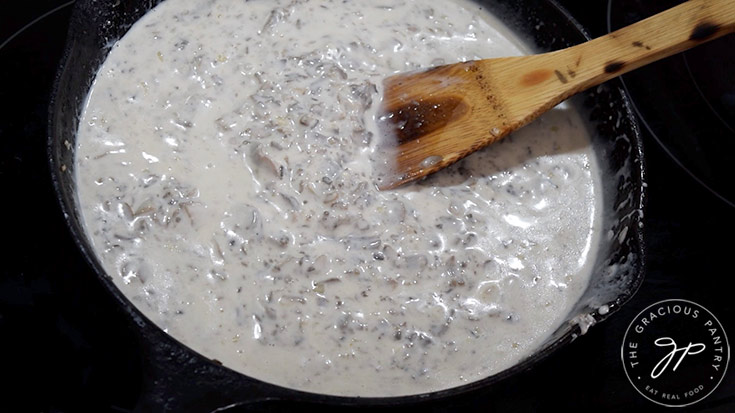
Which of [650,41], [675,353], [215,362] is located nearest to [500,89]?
[650,41]

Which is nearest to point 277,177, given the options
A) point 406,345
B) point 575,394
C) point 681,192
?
point 406,345

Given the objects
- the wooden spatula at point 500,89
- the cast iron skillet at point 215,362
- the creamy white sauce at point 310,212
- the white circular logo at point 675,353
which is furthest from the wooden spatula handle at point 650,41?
the white circular logo at point 675,353

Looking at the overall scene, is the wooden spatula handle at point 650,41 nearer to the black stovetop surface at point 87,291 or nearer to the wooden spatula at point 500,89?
the wooden spatula at point 500,89

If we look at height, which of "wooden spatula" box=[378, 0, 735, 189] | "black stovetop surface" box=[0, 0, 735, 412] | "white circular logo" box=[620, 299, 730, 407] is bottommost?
"white circular logo" box=[620, 299, 730, 407]

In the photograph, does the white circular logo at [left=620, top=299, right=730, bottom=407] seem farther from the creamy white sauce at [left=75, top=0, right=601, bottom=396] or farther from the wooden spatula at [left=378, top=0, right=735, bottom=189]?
the wooden spatula at [left=378, top=0, right=735, bottom=189]

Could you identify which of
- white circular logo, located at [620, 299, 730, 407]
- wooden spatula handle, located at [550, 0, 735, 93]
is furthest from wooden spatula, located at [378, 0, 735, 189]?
white circular logo, located at [620, 299, 730, 407]

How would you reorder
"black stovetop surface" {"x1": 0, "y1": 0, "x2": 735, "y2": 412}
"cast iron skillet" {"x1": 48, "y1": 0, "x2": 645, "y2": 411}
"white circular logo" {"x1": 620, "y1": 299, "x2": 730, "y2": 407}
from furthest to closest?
1. "white circular logo" {"x1": 620, "y1": 299, "x2": 730, "y2": 407}
2. "black stovetop surface" {"x1": 0, "y1": 0, "x2": 735, "y2": 412}
3. "cast iron skillet" {"x1": 48, "y1": 0, "x2": 645, "y2": 411}

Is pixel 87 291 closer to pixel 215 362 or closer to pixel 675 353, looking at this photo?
pixel 215 362
